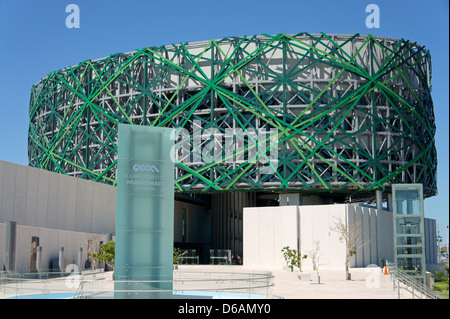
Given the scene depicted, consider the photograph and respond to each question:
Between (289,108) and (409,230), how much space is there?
18.4 meters

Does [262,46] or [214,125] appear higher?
[262,46]

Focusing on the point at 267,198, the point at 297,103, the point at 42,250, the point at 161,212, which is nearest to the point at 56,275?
the point at 161,212

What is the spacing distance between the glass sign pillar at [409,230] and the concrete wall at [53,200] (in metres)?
25.4

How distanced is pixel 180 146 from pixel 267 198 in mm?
13250

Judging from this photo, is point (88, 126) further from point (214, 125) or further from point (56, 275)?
point (56, 275)

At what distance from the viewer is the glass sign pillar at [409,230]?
39406 mm

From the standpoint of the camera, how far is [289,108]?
183 feet

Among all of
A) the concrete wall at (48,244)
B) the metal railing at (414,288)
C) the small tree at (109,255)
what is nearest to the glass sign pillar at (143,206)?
the metal railing at (414,288)

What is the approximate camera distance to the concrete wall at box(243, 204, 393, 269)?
49250mm

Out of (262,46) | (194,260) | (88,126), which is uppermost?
(262,46)

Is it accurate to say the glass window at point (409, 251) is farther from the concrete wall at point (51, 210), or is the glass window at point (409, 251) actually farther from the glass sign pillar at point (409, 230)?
the concrete wall at point (51, 210)

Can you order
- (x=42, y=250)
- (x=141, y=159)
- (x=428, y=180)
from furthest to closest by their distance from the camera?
(x=428, y=180) < (x=42, y=250) < (x=141, y=159)
